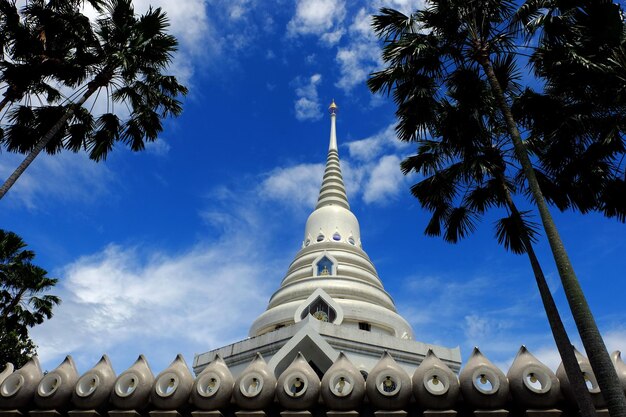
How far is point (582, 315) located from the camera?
7.36m

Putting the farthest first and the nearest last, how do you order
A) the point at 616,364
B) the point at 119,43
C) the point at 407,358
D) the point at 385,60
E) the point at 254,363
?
1. the point at 407,358
2. the point at 119,43
3. the point at 385,60
4. the point at 254,363
5. the point at 616,364

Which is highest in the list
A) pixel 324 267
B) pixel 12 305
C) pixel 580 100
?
pixel 324 267

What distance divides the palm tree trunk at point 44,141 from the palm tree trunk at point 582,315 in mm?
10616

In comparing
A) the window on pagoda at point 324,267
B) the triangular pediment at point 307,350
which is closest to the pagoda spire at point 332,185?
the window on pagoda at point 324,267

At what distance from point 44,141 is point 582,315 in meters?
12.1

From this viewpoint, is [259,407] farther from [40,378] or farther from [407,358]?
[407,358]

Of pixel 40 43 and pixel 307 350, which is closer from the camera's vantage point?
pixel 40 43

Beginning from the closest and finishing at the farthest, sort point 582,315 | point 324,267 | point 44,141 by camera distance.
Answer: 1. point 582,315
2. point 44,141
3. point 324,267

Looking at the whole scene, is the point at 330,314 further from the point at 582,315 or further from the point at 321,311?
the point at 582,315

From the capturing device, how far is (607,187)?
10.2m

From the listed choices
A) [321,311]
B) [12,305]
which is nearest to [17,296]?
[12,305]

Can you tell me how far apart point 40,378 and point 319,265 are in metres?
19.9

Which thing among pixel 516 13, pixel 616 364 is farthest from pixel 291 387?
pixel 516 13

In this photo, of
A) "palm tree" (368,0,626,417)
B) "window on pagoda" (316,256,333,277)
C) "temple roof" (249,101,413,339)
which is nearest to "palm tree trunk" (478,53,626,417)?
"palm tree" (368,0,626,417)
